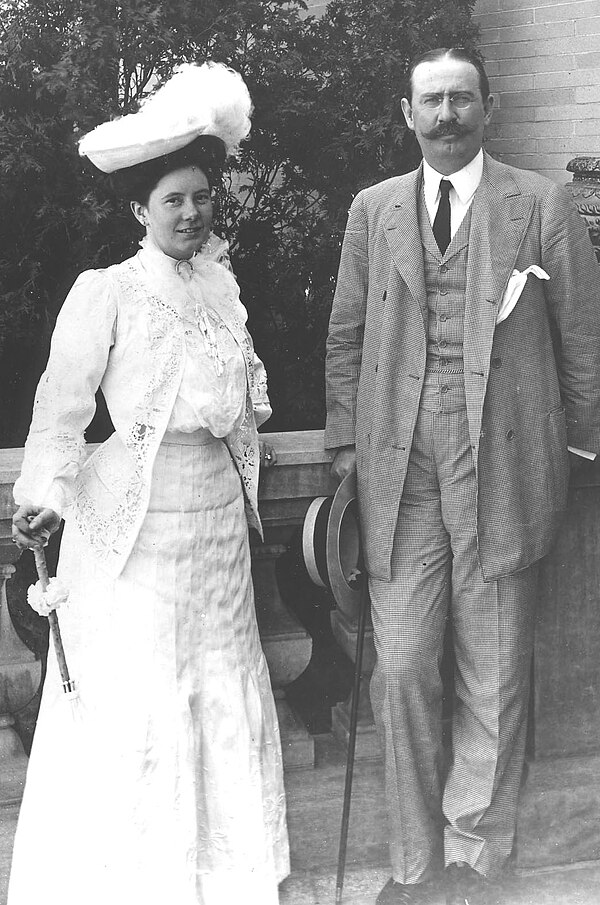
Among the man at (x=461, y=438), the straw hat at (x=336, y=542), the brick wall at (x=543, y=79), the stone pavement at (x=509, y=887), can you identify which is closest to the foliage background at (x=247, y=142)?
the brick wall at (x=543, y=79)

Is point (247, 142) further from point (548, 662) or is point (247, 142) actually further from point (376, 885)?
point (376, 885)

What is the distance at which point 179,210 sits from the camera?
2.42 metres

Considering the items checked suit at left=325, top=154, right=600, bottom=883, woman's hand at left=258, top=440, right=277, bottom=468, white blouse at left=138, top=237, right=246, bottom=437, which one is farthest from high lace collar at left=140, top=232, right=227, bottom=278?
woman's hand at left=258, top=440, right=277, bottom=468

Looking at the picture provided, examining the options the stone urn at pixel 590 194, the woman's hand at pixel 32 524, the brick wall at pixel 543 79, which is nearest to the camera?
the woman's hand at pixel 32 524

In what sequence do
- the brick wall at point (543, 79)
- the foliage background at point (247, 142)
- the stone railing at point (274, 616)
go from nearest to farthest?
1. the stone railing at point (274, 616)
2. the foliage background at point (247, 142)
3. the brick wall at point (543, 79)

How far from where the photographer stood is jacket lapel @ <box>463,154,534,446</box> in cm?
256

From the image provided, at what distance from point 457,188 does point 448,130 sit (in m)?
0.15

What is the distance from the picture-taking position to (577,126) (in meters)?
5.30

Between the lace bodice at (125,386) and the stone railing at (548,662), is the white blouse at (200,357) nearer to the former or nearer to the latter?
the lace bodice at (125,386)

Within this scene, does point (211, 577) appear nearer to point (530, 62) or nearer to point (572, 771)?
point (572, 771)

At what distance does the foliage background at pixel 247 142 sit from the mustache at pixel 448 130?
103 inches

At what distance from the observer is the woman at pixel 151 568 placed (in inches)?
94.0

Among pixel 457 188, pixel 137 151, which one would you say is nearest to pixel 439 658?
pixel 457 188

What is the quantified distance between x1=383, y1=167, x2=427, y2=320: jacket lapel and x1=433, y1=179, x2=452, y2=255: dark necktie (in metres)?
0.05
